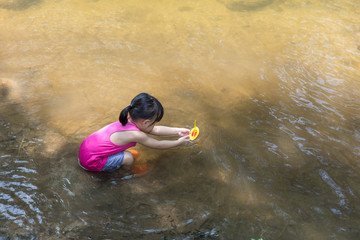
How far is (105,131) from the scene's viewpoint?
274 cm

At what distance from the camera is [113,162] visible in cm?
279

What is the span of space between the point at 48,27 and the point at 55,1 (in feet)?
3.60

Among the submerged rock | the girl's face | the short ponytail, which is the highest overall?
the submerged rock

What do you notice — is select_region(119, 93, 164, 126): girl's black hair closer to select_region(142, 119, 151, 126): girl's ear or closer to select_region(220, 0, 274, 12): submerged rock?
select_region(142, 119, 151, 126): girl's ear

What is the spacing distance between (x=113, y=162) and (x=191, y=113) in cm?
111

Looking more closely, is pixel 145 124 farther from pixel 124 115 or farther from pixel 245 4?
pixel 245 4

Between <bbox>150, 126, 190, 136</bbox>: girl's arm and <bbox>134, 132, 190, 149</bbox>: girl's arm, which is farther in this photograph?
<bbox>150, 126, 190, 136</bbox>: girl's arm

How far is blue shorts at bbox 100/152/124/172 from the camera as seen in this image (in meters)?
2.78

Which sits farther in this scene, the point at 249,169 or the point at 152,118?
the point at 249,169

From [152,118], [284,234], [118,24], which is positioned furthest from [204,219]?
[118,24]

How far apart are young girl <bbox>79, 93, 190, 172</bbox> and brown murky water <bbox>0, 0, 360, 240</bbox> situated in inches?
5.6

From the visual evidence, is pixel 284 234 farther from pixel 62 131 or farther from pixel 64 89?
pixel 64 89

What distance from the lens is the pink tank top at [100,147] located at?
2711 millimetres

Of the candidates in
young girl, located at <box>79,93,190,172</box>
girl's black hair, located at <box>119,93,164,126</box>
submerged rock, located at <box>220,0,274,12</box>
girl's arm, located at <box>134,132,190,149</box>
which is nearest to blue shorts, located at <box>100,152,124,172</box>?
young girl, located at <box>79,93,190,172</box>
